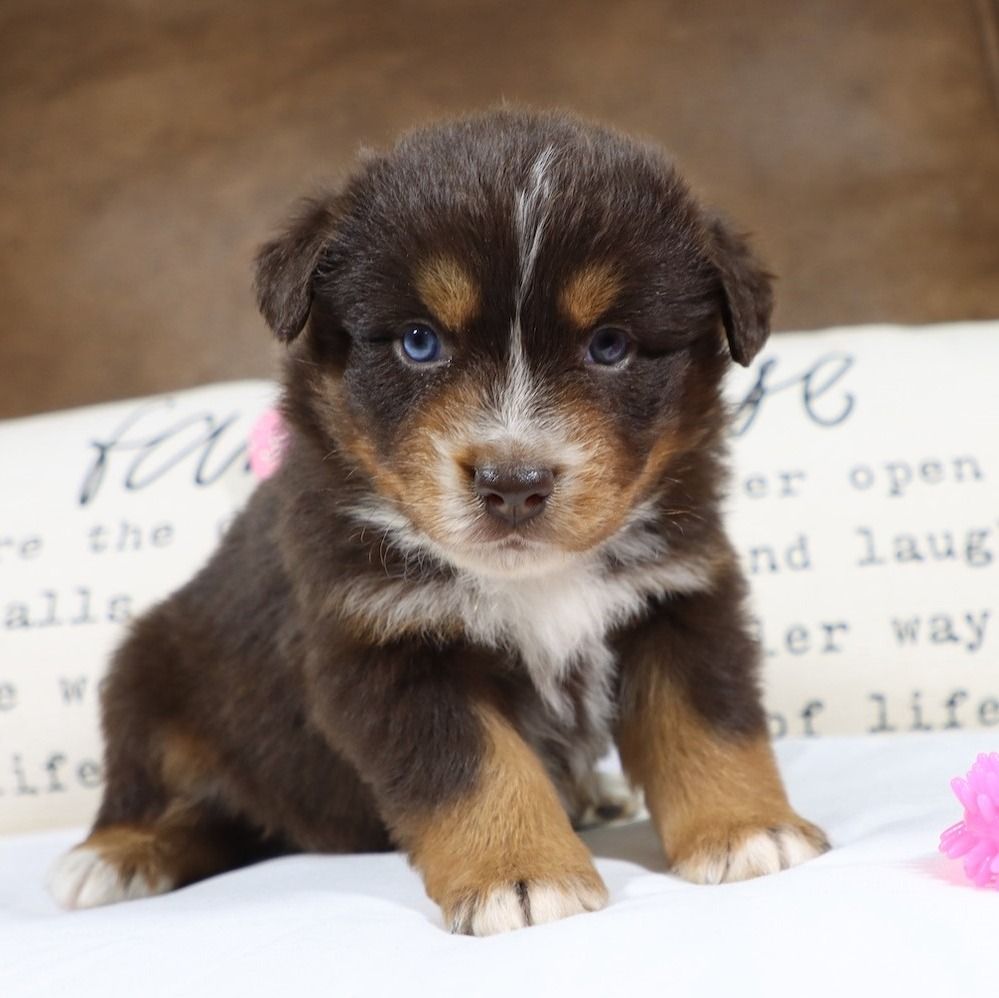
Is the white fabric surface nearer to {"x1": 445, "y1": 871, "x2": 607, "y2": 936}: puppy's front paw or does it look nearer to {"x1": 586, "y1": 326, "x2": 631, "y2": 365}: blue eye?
{"x1": 445, "y1": 871, "x2": 607, "y2": 936}: puppy's front paw

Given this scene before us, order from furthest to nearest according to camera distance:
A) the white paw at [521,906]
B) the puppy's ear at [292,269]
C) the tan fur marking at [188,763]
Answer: the tan fur marking at [188,763], the puppy's ear at [292,269], the white paw at [521,906]

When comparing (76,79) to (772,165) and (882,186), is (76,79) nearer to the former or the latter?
(772,165)

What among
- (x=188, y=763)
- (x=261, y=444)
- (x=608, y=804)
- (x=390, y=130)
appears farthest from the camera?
(x=390, y=130)

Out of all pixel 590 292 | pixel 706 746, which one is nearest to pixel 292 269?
pixel 590 292

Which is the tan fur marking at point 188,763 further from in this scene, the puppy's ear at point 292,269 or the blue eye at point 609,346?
the blue eye at point 609,346

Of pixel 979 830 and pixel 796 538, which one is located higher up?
pixel 796 538

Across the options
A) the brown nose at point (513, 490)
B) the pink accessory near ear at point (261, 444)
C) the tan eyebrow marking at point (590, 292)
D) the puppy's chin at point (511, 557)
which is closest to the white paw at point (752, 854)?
the puppy's chin at point (511, 557)

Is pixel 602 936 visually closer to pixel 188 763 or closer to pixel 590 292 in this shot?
pixel 590 292

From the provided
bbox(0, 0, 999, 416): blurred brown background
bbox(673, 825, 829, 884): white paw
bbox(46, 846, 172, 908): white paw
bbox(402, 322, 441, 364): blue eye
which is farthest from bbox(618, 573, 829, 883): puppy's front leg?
bbox(0, 0, 999, 416): blurred brown background
